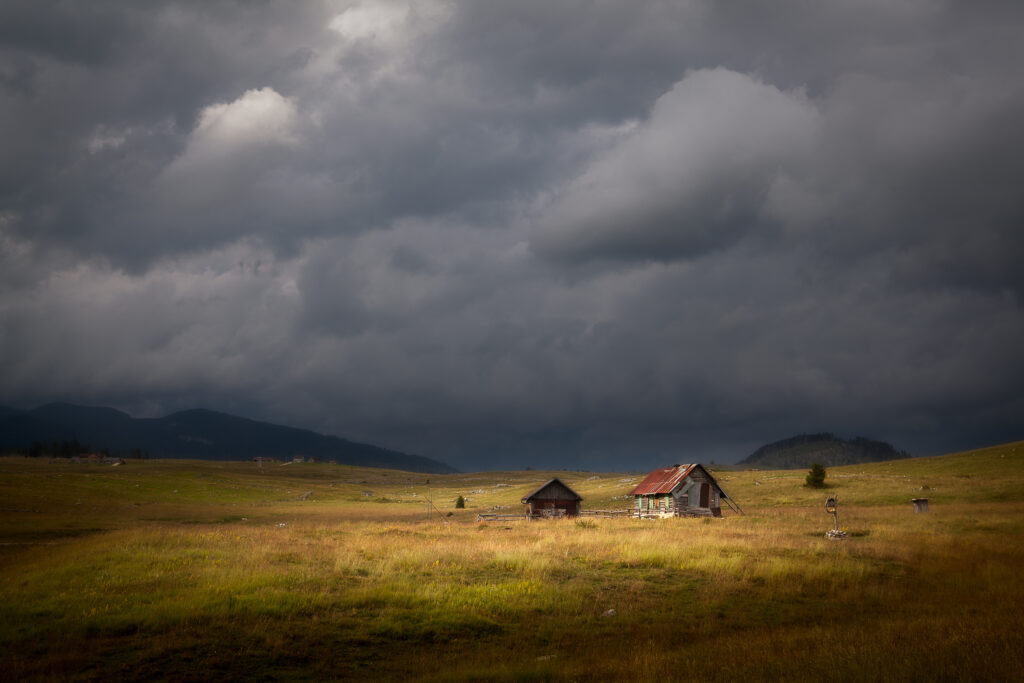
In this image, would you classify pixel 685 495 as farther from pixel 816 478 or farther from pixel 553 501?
pixel 816 478

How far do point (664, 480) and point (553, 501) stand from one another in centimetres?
1130

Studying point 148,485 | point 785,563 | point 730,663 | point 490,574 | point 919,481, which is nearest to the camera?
point 730,663

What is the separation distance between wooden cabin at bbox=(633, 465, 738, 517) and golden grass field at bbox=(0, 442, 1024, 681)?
20611 mm

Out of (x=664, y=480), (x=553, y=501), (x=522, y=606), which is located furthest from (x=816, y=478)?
(x=522, y=606)

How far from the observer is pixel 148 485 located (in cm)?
7825

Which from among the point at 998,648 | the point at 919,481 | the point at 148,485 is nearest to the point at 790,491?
the point at 919,481

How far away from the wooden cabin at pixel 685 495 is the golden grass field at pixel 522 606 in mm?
20611

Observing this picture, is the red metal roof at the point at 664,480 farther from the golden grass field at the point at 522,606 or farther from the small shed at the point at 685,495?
the golden grass field at the point at 522,606

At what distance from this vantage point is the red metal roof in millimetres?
52812

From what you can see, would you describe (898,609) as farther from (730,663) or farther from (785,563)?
(730,663)

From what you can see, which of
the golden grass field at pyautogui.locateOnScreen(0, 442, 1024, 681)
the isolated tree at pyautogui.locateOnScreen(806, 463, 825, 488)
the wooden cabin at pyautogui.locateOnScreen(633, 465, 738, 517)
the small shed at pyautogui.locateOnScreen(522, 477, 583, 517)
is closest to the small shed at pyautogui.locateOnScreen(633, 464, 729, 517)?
the wooden cabin at pyautogui.locateOnScreen(633, 465, 738, 517)

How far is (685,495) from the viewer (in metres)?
52.7

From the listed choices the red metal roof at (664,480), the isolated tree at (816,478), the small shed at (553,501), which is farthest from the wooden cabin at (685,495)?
the isolated tree at (816,478)

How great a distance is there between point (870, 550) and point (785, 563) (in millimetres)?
5745
